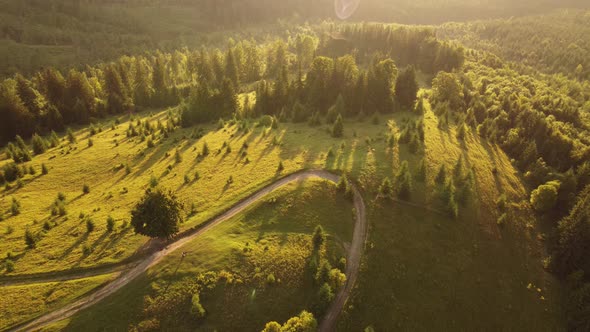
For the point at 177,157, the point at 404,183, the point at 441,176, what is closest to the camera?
the point at 404,183

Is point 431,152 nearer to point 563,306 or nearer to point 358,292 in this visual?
point 563,306

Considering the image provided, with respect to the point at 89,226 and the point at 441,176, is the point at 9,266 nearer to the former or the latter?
the point at 89,226

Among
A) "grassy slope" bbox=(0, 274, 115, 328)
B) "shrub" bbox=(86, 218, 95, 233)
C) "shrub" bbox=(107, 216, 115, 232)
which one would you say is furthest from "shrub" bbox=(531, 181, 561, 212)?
"shrub" bbox=(86, 218, 95, 233)

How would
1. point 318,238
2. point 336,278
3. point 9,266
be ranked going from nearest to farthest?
point 9,266
point 336,278
point 318,238

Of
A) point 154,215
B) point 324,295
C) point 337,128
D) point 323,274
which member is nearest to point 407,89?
point 337,128

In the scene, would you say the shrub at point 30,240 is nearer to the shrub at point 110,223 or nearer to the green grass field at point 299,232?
the green grass field at point 299,232

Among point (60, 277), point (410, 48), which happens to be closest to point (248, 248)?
point (60, 277)
